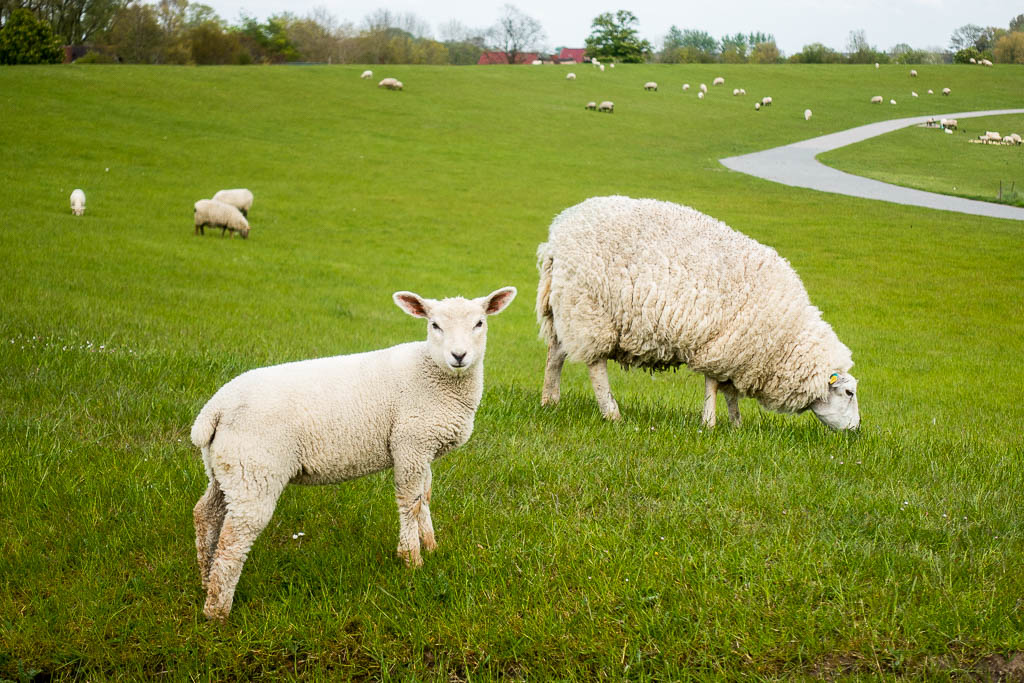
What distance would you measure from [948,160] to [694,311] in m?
34.4

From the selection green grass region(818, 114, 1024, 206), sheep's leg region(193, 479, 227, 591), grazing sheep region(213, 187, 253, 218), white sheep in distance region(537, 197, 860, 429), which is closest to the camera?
sheep's leg region(193, 479, 227, 591)

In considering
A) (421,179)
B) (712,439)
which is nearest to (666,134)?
(421,179)

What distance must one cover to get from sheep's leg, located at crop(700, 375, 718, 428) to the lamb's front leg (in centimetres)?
370

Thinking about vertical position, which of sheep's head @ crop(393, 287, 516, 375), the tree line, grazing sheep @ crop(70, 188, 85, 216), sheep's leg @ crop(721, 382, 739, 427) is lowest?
sheep's leg @ crop(721, 382, 739, 427)

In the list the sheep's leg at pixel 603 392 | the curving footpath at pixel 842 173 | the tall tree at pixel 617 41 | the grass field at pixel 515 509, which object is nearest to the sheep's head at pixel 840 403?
the grass field at pixel 515 509

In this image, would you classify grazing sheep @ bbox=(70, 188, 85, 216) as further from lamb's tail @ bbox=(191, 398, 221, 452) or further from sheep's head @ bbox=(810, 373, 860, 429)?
lamb's tail @ bbox=(191, 398, 221, 452)

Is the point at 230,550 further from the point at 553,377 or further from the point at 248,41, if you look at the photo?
the point at 248,41

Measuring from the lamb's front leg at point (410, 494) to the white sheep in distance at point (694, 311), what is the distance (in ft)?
11.5

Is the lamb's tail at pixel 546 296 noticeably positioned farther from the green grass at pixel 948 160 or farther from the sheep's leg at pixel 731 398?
the green grass at pixel 948 160

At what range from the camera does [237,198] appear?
2562cm

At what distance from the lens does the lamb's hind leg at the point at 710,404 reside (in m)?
7.53

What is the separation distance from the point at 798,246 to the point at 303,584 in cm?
2210

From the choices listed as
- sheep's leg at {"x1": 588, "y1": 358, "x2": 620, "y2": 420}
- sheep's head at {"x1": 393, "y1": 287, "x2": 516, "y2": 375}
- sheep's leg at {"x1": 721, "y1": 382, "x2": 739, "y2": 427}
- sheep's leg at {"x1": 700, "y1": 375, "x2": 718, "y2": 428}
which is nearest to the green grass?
sheep's leg at {"x1": 721, "y1": 382, "x2": 739, "y2": 427}

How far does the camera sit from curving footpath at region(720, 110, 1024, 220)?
2695 cm
